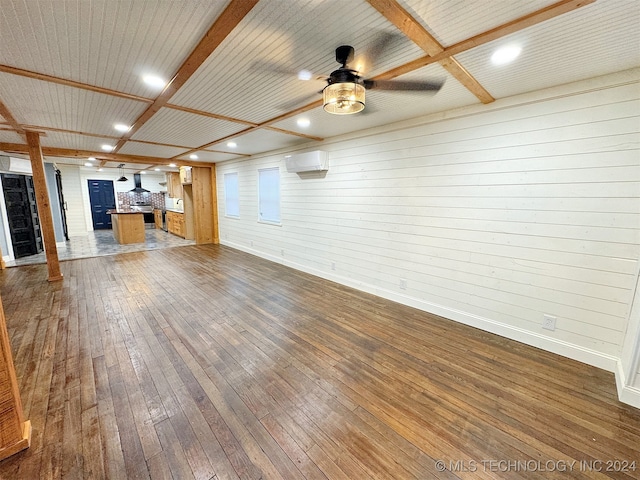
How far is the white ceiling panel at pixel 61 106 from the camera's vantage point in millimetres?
2348

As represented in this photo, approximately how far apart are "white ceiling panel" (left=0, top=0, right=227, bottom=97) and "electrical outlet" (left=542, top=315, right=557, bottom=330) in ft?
11.9

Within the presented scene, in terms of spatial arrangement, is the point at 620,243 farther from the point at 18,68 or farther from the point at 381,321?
the point at 18,68

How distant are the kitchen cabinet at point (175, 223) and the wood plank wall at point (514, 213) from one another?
7132 mm

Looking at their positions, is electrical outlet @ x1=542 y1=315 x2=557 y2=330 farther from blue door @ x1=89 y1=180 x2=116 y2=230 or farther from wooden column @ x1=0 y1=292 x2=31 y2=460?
blue door @ x1=89 y1=180 x2=116 y2=230

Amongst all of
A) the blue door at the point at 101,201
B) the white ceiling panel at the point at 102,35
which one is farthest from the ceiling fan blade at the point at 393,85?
the blue door at the point at 101,201

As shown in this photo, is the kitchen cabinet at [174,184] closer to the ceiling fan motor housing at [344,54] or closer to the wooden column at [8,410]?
the wooden column at [8,410]

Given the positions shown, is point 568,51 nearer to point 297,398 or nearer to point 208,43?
point 208,43

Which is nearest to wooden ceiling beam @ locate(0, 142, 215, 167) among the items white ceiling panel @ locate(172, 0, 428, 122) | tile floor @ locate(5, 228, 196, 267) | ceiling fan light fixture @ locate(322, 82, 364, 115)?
tile floor @ locate(5, 228, 196, 267)

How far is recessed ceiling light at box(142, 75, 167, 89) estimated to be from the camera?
7.12 ft

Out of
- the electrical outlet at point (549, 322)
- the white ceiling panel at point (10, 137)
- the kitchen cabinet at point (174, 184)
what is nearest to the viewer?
the electrical outlet at point (549, 322)

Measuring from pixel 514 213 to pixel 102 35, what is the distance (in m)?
3.68

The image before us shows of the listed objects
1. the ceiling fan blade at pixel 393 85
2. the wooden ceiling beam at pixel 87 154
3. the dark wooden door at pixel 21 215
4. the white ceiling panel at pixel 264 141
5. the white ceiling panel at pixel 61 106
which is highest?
the white ceiling panel at pixel 264 141

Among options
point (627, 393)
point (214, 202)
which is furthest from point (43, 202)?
point (627, 393)

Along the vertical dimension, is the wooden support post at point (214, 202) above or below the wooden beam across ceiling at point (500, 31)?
below
